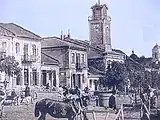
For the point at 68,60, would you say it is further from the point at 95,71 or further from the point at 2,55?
→ the point at 2,55

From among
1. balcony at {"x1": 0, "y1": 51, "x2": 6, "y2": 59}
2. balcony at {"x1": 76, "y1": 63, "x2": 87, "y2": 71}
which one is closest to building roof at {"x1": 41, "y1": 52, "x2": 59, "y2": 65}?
balcony at {"x1": 0, "y1": 51, "x2": 6, "y2": 59}

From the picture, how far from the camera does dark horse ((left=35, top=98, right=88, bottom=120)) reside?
135 inches

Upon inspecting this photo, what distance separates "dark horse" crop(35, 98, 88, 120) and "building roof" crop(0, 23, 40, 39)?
570mm

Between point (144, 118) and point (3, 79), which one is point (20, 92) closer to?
point (3, 79)

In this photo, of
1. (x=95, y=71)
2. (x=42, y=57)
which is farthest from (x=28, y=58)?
(x=95, y=71)

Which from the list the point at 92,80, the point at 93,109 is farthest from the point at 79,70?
the point at 93,109

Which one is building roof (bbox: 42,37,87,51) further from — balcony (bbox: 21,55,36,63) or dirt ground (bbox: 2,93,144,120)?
dirt ground (bbox: 2,93,144,120)

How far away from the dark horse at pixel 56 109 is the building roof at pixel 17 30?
570 mm

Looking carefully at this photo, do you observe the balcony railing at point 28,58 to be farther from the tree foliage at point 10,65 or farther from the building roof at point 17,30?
the building roof at point 17,30

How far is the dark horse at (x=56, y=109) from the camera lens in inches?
135

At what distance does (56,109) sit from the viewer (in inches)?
137

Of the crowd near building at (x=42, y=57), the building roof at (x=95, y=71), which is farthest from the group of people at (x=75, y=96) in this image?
the building roof at (x=95, y=71)

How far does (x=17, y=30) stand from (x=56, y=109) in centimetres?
75

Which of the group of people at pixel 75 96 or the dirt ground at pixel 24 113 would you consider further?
the dirt ground at pixel 24 113
